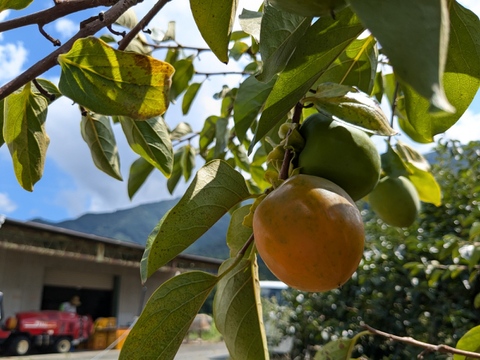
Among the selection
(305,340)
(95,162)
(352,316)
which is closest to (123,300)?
(305,340)

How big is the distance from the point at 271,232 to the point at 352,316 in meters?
3.98

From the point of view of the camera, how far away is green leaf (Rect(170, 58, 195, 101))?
164cm

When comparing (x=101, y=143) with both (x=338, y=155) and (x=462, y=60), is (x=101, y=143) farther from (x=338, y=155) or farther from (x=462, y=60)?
(x=462, y=60)

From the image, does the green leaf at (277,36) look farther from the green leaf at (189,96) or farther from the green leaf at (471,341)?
the green leaf at (189,96)

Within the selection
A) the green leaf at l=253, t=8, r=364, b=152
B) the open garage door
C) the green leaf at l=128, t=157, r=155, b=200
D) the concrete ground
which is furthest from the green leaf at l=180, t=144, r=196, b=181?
the open garage door

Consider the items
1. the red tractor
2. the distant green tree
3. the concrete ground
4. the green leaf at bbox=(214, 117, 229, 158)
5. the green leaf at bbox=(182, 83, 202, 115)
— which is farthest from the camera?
the concrete ground

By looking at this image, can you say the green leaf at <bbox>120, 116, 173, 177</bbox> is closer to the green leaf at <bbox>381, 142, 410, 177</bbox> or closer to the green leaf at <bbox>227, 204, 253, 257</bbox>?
the green leaf at <bbox>227, 204, 253, 257</bbox>

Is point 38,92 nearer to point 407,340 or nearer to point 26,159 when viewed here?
point 26,159

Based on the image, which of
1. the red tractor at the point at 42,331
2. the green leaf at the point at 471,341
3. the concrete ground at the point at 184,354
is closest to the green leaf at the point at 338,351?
the green leaf at the point at 471,341

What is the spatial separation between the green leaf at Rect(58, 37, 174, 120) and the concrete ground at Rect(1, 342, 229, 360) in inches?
371

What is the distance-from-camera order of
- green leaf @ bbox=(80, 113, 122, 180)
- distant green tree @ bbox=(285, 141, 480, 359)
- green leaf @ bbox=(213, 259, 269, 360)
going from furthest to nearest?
distant green tree @ bbox=(285, 141, 480, 359) < green leaf @ bbox=(80, 113, 122, 180) < green leaf @ bbox=(213, 259, 269, 360)

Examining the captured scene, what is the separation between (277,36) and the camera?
447mm

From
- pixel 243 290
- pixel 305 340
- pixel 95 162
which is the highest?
pixel 95 162

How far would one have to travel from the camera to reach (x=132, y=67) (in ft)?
1.67
